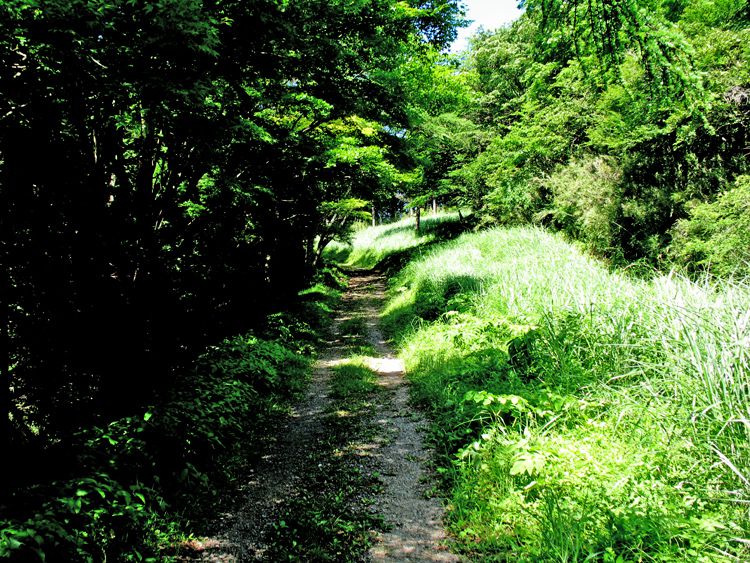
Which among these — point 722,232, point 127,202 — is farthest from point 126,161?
point 722,232

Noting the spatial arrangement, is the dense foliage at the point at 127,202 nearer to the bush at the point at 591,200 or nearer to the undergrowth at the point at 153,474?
the undergrowth at the point at 153,474

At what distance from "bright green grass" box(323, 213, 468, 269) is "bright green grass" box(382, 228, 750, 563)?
15354mm

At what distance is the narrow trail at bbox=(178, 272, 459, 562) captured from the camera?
3.08 meters

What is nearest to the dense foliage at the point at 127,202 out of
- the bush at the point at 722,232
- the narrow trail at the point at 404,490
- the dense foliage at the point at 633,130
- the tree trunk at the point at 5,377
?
the tree trunk at the point at 5,377

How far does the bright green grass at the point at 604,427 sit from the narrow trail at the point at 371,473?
275mm

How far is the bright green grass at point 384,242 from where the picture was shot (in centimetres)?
2395

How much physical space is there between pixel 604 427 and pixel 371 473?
7.62 feet

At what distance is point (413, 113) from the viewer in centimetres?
1139

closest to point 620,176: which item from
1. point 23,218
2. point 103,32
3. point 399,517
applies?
point 399,517

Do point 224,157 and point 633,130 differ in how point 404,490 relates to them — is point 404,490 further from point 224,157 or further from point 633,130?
point 633,130

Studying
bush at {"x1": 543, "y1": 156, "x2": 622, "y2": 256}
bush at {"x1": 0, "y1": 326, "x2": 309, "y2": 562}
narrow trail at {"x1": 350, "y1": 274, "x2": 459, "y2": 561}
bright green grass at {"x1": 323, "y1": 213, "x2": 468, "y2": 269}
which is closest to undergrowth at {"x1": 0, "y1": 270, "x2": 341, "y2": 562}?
bush at {"x1": 0, "y1": 326, "x2": 309, "y2": 562}

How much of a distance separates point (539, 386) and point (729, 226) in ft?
18.5

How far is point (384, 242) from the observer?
2744 cm

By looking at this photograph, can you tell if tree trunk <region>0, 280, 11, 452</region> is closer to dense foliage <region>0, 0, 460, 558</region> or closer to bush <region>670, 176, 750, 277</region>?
dense foliage <region>0, 0, 460, 558</region>
